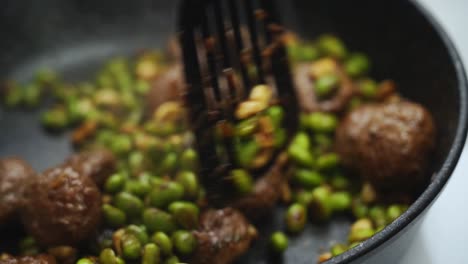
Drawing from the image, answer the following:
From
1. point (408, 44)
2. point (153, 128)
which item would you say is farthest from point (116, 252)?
point (408, 44)

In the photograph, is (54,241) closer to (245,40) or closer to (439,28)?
(245,40)

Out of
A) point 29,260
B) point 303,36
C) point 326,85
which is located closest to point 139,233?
point 29,260

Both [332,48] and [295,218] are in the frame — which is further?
[332,48]

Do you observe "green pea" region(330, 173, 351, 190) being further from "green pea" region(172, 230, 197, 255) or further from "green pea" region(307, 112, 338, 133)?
"green pea" region(172, 230, 197, 255)

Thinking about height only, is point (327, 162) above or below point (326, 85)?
below

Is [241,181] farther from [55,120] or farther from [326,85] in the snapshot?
[55,120]

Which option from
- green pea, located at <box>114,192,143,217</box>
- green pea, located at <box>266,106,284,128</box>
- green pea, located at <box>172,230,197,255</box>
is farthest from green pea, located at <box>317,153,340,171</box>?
green pea, located at <box>114,192,143,217</box>

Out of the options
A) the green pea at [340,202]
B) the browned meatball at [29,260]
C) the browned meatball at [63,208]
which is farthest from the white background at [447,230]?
the browned meatball at [29,260]
